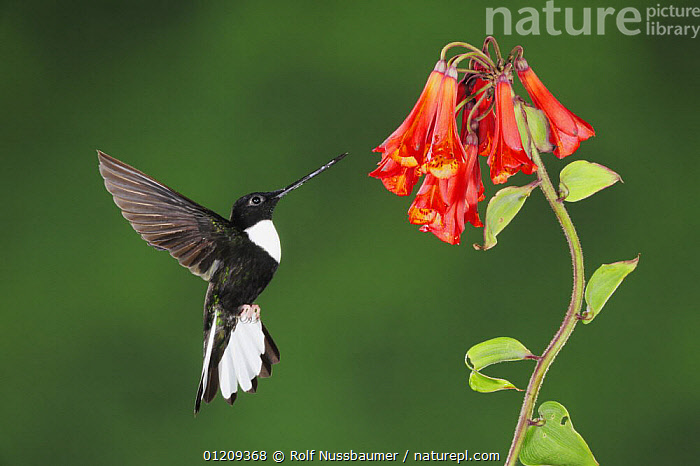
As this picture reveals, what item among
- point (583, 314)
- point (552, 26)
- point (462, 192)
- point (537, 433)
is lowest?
point (537, 433)

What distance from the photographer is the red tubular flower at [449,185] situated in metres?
0.52

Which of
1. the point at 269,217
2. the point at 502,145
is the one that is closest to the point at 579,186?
the point at 502,145

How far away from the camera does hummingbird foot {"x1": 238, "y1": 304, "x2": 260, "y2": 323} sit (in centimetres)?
72

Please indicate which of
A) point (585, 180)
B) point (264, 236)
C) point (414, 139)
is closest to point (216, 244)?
point (264, 236)

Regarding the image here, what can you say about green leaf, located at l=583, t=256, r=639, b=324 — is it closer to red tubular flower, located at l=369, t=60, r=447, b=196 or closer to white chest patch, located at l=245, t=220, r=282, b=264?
red tubular flower, located at l=369, t=60, r=447, b=196

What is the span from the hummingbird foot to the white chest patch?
0.06 metres

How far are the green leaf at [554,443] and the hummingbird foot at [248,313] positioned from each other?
0.31 m

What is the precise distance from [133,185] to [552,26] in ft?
2.47

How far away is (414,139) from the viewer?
1.77 feet

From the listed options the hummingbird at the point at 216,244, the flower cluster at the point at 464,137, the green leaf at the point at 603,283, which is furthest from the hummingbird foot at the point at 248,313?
the green leaf at the point at 603,283

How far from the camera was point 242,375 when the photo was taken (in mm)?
784

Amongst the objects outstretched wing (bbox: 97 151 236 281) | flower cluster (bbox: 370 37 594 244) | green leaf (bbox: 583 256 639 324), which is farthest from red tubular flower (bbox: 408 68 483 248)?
outstretched wing (bbox: 97 151 236 281)

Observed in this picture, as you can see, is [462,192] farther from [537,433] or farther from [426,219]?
[537,433]

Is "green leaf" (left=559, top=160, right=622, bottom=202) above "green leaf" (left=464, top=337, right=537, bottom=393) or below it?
above
